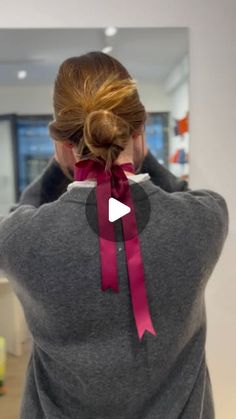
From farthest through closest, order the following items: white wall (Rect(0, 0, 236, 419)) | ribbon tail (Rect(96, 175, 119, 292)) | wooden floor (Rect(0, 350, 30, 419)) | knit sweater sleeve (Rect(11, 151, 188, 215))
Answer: wooden floor (Rect(0, 350, 30, 419))
white wall (Rect(0, 0, 236, 419))
knit sweater sleeve (Rect(11, 151, 188, 215))
ribbon tail (Rect(96, 175, 119, 292))

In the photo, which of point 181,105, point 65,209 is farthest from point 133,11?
point 65,209

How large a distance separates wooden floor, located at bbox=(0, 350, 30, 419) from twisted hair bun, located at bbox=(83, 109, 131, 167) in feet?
3.08

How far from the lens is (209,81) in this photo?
1346mm

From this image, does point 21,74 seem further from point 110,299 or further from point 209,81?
point 110,299

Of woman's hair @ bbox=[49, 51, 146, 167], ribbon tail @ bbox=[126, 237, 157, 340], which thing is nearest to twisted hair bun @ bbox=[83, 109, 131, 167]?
woman's hair @ bbox=[49, 51, 146, 167]

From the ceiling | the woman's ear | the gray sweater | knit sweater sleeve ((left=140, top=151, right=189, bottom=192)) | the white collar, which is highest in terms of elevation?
the ceiling

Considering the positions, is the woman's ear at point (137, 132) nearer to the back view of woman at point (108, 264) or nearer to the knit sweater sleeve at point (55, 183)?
the back view of woman at point (108, 264)

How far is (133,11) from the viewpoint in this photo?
1281mm

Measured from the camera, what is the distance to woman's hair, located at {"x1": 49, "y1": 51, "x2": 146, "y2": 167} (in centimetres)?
67

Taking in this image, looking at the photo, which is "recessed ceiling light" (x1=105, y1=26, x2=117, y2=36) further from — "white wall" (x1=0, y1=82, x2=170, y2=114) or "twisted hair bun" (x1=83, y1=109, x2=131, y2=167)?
"twisted hair bun" (x1=83, y1=109, x2=131, y2=167)

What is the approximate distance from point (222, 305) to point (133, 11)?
0.96 metres

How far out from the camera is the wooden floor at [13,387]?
4.58ft
